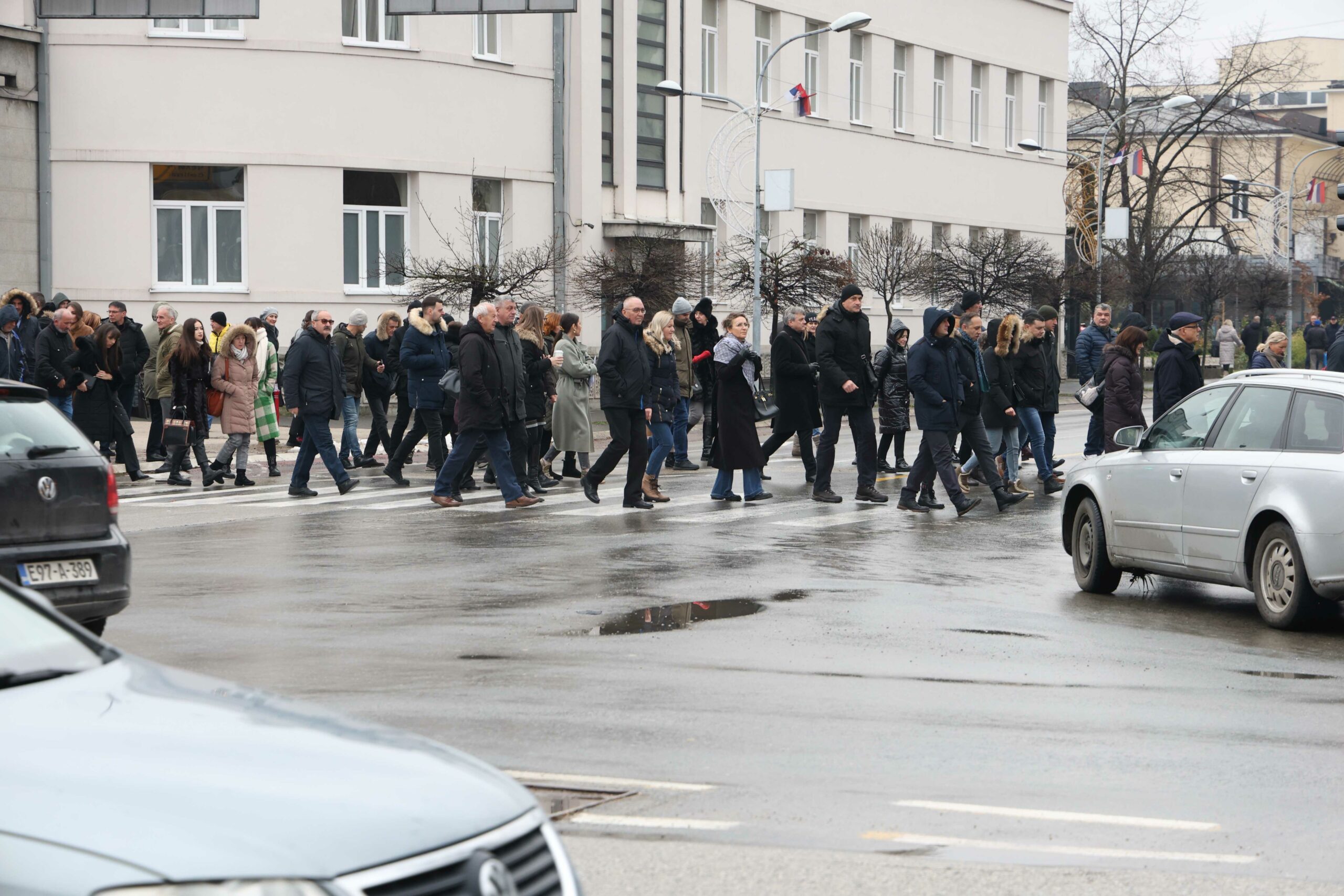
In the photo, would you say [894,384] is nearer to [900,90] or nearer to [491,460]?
[491,460]

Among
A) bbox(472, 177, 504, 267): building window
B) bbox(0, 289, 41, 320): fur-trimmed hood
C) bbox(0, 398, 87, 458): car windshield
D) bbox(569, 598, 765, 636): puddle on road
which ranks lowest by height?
bbox(569, 598, 765, 636): puddle on road

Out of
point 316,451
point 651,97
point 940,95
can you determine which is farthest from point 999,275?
point 316,451

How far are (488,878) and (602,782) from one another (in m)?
3.21

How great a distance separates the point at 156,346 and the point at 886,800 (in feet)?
59.7

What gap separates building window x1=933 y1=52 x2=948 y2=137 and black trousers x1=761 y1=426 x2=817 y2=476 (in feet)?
Result: 113

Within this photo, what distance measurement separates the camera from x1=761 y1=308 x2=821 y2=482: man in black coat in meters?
18.3

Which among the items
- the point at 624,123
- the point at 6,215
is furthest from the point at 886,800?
the point at 624,123

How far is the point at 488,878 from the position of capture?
346 cm

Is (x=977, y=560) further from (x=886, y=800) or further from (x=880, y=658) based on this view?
(x=886, y=800)

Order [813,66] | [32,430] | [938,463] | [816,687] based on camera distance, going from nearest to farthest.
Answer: [816,687]
[32,430]
[938,463]
[813,66]

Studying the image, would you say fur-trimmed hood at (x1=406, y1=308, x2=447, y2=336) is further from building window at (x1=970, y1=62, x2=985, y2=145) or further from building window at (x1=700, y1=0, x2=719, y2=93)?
building window at (x1=970, y1=62, x2=985, y2=145)

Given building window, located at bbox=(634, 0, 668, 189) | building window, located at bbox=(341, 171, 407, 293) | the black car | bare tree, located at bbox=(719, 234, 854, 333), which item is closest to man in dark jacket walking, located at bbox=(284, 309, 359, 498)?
the black car

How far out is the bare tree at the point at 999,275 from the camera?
46.8 m

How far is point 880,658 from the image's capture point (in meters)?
9.55
